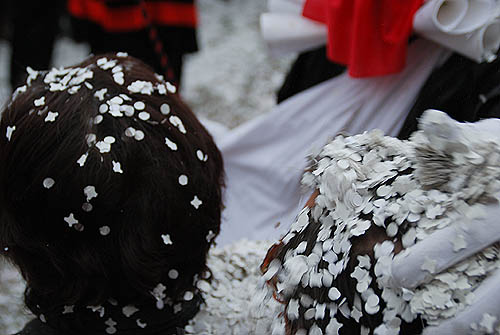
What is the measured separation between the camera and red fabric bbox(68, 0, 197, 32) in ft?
7.91

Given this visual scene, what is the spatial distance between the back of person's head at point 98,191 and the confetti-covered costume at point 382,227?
0.20 meters

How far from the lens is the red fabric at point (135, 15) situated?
241 centimetres

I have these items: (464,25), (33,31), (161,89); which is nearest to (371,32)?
(464,25)

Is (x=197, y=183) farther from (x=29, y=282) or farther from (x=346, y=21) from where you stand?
(x=346, y=21)

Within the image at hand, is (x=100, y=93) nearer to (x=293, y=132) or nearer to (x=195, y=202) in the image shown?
(x=195, y=202)

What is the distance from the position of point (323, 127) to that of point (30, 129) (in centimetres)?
74

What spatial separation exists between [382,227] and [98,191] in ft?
1.26

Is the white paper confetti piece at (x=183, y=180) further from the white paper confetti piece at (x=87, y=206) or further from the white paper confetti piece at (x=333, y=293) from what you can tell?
the white paper confetti piece at (x=333, y=293)

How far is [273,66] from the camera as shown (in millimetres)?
4117

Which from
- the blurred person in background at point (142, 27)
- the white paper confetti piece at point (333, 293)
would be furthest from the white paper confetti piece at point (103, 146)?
the blurred person in background at point (142, 27)

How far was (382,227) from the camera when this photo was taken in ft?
2.08

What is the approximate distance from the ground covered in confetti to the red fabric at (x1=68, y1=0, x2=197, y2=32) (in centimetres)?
93

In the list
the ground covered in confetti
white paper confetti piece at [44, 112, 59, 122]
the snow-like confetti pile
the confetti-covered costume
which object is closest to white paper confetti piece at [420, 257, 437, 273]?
the confetti-covered costume

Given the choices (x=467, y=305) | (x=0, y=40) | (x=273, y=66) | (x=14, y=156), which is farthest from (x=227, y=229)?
(x=0, y=40)
